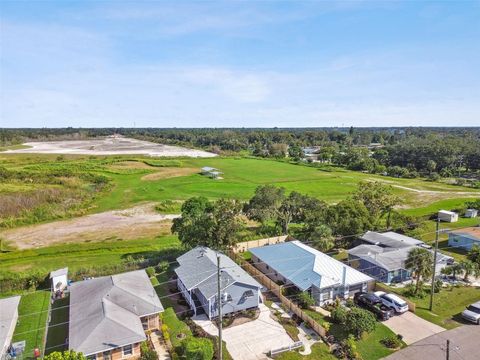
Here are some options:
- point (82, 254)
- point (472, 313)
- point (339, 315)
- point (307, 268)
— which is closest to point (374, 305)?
point (339, 315)

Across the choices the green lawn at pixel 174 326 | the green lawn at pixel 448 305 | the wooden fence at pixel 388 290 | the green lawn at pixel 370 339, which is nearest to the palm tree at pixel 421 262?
the green lawn at pixel 448 305

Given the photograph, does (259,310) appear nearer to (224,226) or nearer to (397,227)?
(224,226)

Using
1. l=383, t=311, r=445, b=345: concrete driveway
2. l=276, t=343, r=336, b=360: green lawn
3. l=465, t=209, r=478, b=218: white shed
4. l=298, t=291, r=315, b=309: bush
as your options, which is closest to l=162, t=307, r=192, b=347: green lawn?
l=276, t=343, r=336, b=360: green lawn

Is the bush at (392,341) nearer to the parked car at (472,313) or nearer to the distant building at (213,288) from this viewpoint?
the parked car at (472,313)

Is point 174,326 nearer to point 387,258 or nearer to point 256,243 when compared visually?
point 256,243

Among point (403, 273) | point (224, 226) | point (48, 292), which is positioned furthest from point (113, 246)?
point (403, 273)

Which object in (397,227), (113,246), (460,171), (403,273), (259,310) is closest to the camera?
(259,310)

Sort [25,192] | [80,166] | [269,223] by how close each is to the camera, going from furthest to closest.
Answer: [80,166], [25,192], [269,223]
